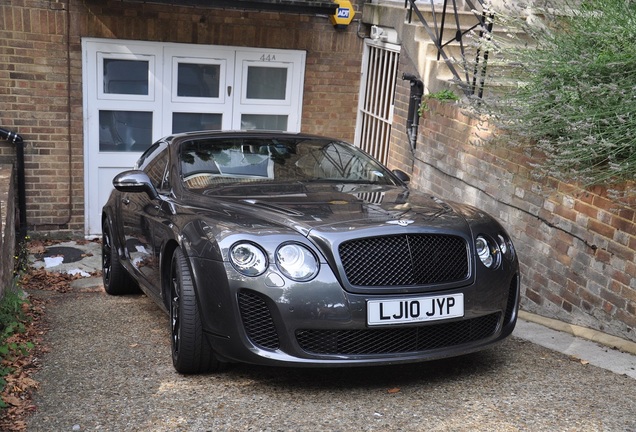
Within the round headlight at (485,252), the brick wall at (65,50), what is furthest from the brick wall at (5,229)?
the round headlight at (485,252)

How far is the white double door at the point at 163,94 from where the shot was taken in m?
9.55

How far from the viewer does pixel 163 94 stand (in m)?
9.80

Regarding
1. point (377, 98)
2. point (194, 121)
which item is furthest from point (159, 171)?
point (377, 98)

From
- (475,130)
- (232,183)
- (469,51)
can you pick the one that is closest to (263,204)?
(232,183)

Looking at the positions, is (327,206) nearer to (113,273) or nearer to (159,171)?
(159,171)

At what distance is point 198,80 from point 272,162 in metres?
4.62

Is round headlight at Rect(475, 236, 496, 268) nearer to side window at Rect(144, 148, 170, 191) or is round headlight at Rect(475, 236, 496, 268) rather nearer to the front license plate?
the front license plate

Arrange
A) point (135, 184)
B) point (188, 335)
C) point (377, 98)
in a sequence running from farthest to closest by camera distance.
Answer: point (377, 98)
point (135, 184)
point (188, 335)

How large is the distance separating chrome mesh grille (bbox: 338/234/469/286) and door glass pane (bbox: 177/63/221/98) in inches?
245

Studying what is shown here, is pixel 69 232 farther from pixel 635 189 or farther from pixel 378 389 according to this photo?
pixel 635 189

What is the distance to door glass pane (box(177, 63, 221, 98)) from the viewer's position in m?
9.85

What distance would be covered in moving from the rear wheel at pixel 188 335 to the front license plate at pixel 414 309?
1.01 meters

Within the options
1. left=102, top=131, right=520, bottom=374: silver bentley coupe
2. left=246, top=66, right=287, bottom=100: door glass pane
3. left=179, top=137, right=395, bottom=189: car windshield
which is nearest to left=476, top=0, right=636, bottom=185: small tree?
left=102, top=131, right=520, bottom=374: silver bentley coupe

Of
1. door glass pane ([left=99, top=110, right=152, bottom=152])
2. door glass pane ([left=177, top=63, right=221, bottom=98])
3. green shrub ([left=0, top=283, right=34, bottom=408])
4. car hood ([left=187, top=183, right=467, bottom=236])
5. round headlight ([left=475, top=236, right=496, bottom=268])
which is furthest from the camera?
door glass pane ([left=177, top=63, right=221, bottom=98])
